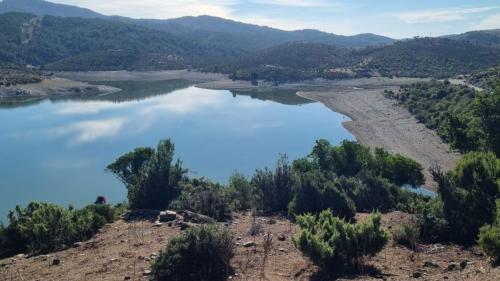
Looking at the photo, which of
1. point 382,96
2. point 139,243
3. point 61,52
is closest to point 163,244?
point 139,243

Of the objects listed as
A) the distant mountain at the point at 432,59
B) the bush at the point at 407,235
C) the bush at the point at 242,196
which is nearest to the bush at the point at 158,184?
the bush at the point at 242,196

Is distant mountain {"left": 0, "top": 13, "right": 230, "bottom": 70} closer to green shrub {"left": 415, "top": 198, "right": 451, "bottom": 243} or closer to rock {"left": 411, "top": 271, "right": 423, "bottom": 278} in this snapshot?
green shrub {"left": 415, "top": 198, "right": 451, "bottom": 243}

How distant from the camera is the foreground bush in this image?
1378cm

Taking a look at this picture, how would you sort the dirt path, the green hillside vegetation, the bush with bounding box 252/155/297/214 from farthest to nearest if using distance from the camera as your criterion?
the dirt path, the green hillside vegetation, the bush with bounding box 252/155/297/214

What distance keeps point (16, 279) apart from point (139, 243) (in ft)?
9.52

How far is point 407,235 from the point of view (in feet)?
41.4

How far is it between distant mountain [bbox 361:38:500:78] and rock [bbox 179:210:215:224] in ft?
283

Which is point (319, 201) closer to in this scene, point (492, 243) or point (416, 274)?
point (416, 274)

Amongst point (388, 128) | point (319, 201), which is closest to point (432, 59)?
point (388, 128)

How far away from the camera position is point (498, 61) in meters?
104

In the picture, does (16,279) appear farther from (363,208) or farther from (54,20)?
(54,20)

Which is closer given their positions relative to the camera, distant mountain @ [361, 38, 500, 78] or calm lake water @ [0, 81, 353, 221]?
calm lake water @ [0, 81, 353, 221]

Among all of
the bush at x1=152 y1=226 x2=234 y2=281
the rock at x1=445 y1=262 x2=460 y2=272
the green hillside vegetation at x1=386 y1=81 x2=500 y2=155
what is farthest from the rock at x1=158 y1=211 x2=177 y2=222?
the green hillside vegetation at x1=386 y1=81 x2=500 y2=155

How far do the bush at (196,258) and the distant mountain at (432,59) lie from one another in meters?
90.2
